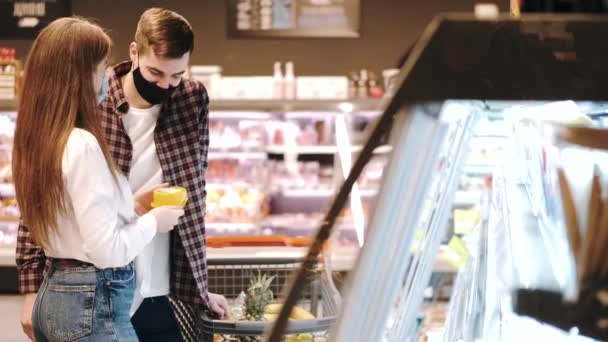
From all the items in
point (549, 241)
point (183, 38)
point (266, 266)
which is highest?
point (183, 38)

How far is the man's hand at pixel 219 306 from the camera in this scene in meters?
2.37

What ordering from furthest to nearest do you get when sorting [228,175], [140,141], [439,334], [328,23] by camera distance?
[328,23] < [228,175] < [140,141] < [439,334]

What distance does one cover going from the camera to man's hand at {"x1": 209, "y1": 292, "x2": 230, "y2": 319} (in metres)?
2.37

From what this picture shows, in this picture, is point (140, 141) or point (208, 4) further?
point (208, 4)

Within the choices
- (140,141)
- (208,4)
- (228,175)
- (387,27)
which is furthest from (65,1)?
(140,141)

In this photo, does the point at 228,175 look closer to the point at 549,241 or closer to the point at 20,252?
the point at 20,252

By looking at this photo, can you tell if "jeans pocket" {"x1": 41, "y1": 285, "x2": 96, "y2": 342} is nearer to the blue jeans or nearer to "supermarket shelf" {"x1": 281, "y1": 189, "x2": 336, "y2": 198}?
the blue jeans

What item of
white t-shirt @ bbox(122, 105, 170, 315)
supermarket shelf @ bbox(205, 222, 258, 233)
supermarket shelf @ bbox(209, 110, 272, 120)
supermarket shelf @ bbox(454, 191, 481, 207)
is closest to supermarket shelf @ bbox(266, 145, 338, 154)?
supermarket shelf @ bbox(209, 110, 272, 120)

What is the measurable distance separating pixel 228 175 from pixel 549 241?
6.12m

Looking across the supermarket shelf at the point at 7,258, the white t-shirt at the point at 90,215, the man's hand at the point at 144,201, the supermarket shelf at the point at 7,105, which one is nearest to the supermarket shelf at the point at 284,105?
the supermarket shelf at the point at 7,105

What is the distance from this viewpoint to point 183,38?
2416 millimetres

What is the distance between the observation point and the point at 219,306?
2.39 m

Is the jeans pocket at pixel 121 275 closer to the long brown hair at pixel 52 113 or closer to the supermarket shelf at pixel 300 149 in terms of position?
the long brown hair at pixel 52 113

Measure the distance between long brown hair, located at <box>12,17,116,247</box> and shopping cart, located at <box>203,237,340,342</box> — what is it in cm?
51
